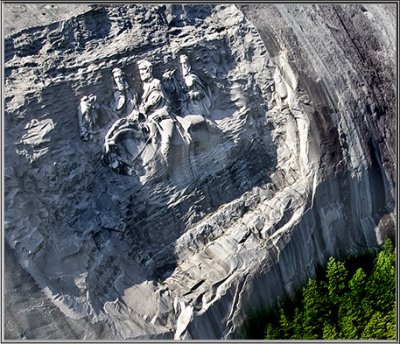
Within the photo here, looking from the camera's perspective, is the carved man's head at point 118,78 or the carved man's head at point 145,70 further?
the carved man's head at point 145,70

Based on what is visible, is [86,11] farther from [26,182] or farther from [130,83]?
[26,182]

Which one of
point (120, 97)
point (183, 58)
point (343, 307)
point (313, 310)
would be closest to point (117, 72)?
point (120, 97)

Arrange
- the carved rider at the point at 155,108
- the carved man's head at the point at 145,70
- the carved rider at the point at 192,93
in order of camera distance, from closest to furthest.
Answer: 1. the carved rider at the point at 155,108
2. the carved man's head at the point at 145,70
3. the carved rider at the point at 192,93

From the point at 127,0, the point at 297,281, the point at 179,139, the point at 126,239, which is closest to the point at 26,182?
the point at 126,239

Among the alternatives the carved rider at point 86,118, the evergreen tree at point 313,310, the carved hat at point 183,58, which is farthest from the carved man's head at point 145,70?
the evergreen tree at point 313,310

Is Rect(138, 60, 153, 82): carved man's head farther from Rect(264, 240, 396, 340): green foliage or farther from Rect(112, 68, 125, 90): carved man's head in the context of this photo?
Rect(264, 240, 396, 340): green foliage

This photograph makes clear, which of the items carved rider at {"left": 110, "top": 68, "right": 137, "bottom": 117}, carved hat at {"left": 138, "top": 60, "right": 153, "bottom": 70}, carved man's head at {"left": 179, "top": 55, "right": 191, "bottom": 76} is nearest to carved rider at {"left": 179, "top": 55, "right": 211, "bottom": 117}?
carved man's head at {"left": 179, "top": 55, "right": 191, "bottom": 76}

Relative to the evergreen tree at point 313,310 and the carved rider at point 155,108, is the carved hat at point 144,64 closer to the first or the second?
the carved rider at point 155,108
